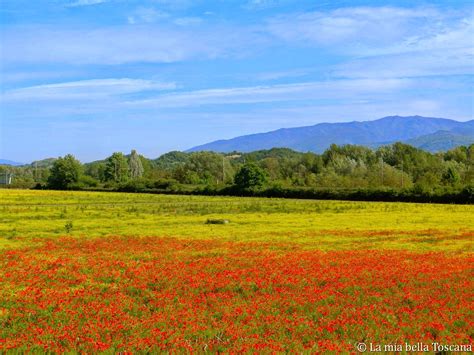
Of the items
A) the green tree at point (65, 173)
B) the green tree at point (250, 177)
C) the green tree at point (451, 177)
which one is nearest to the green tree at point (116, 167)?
the green tree at point (65, 173)

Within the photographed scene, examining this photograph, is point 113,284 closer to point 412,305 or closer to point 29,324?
point 29,324

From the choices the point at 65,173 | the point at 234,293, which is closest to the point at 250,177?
the point at 65,173

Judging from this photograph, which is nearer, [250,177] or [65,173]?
[250,177]

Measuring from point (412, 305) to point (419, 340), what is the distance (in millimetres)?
2919

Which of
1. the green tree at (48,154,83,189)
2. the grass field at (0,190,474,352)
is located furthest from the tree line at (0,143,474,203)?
the grass field at (0,190,474,352)

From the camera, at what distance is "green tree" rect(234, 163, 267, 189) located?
333 ft

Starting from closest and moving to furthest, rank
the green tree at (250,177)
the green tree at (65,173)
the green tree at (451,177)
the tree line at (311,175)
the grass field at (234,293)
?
the grass field at (234,293) → the green tree at (451,177) → the tree line at (311,175) → the green tree at (250,177) → the green tree at (65,173)

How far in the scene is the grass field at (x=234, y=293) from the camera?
10766 mm

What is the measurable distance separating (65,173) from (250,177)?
51.5 m

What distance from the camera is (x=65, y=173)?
423ft

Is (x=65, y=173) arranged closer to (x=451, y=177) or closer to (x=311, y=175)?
(x=311, y=175)

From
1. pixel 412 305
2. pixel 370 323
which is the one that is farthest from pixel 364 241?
pixel 370 323

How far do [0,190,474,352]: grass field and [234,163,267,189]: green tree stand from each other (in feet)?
240

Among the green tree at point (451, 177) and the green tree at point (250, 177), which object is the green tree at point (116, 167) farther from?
the green tree at point (451, 177)
